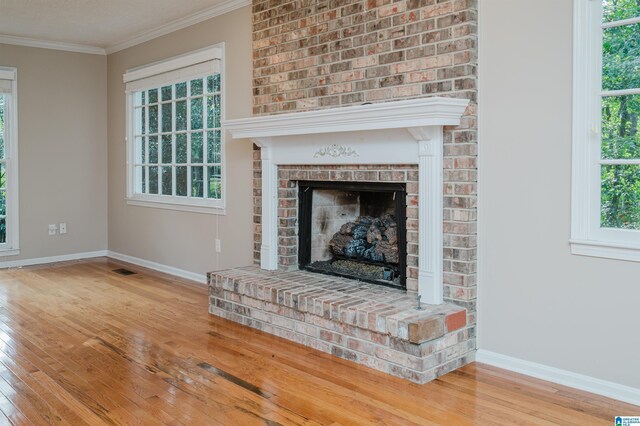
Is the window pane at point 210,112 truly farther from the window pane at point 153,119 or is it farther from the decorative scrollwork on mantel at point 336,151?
the decorative scrollwork on mantel at point 336,151

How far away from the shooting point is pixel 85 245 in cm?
679

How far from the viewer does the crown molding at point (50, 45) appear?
19.9ft

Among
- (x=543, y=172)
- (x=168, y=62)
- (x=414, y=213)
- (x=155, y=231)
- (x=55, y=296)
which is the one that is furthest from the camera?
(x=155, y=231)

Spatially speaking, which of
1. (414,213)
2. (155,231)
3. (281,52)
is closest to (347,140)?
(414,213)

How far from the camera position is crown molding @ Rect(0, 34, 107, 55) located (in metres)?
6.05

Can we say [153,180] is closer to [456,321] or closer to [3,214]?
[3,214]

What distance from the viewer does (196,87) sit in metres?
5.39

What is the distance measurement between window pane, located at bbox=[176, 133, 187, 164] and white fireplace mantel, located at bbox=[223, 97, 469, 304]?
1682 mm

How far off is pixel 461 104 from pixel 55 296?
3704 millimetres

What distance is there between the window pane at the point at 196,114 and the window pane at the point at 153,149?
32.2 inches

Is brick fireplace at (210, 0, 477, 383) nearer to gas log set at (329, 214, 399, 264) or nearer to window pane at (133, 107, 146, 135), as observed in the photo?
gas log set at (329, 214, 399, 264)

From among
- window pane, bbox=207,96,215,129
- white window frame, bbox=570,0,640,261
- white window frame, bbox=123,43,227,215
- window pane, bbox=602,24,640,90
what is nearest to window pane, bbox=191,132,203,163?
window pane, bbox=207,96,215,129

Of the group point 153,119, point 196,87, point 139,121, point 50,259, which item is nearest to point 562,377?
point 196,87

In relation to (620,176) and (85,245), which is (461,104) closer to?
(620,176)
